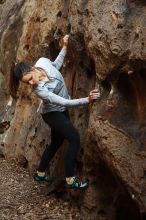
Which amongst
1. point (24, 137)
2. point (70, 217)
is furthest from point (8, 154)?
point (70, 217)

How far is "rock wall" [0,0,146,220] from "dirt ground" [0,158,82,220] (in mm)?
309

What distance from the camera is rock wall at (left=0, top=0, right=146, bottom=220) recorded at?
18.2 feet

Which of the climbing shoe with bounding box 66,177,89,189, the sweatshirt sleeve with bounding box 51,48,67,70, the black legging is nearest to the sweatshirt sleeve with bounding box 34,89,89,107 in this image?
Result: the black legging

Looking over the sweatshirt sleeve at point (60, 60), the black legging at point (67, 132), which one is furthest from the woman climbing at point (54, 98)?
the sweatshirt sleeve at point (60, 60)

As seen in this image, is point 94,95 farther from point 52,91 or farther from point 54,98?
point 52,91

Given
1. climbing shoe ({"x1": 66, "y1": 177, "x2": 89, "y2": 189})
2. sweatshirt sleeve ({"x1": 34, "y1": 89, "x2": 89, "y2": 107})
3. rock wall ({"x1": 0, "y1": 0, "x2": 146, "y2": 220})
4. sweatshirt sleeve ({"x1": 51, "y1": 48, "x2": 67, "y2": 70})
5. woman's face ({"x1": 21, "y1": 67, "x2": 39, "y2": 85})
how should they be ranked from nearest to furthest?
rock wall ({"x1": 0, "y1": 0, "x2": 146, "y2": 220}) < sweatshirt sleeve ({"x1": 34, "y1": 89, "x2": 89, "y2": 107}) < woman's face ({"x1": 21, "y1": 67, "x2": 39, "y2": 85}) < climbing shoe ({"x1": 66, "y1": 177, "x2": 89, "y2": 189}) < sweatshirt sleeve ({"x1": 51, "y1": 48, "x2": 67, "y2": 70})

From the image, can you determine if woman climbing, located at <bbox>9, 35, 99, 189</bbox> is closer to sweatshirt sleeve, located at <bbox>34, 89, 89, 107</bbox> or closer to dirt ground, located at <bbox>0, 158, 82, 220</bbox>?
sweatshirt sleeve, located at <bbox>34, 89, 89, 107</bbox>

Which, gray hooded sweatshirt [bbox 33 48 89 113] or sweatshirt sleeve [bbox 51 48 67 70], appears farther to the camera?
sweatshirt sleeve [bbox 51 48 67 70]

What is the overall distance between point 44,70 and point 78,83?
0.65 m

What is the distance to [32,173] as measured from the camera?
8.16 m

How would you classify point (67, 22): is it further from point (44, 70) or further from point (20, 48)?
point (20, 48)

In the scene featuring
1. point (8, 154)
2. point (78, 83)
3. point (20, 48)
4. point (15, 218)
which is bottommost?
point (15, 218)

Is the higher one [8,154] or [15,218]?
[8,154]

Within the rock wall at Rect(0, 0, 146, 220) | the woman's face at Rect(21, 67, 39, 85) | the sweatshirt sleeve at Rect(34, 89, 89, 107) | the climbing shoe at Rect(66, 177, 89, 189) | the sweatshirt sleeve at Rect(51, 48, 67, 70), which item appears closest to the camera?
the rock wall at Rect(0, 0, 146, 220)
